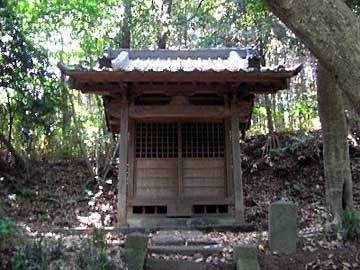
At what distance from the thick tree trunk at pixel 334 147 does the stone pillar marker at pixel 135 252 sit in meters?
3.23

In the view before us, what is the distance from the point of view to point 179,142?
32.2 ft

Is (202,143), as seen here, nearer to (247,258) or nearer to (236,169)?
(236,169)

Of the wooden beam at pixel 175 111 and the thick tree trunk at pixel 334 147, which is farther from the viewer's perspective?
the wooden beam at pixel 175 111

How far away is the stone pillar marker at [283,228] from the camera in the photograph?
6246mm

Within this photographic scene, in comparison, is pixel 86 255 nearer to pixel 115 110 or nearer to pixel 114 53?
pixel 115 110

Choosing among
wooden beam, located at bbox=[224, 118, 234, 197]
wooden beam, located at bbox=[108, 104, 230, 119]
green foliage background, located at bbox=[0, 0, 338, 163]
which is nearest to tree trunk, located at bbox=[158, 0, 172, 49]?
green foliage background, located at bbox=[0, 0, 338, 163]

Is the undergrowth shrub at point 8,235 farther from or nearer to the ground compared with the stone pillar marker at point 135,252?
farther from the ground

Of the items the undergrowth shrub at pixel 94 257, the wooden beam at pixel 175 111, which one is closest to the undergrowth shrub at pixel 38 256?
the undergrowth shrub at pixel 94 257

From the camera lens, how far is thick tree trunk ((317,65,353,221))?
23.8 ft

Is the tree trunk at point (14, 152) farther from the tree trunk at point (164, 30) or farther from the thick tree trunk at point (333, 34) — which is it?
the thick tree trunk at point (333, 34)

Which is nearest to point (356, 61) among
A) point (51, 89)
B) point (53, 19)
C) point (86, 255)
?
point (86, 255)

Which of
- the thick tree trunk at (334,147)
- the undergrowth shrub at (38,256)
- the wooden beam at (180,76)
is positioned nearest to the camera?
the undergrowth shrub at (38,256)

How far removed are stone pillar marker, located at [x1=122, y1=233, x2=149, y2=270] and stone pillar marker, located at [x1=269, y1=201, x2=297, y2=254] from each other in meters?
1.86

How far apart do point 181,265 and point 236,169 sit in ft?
11.4
